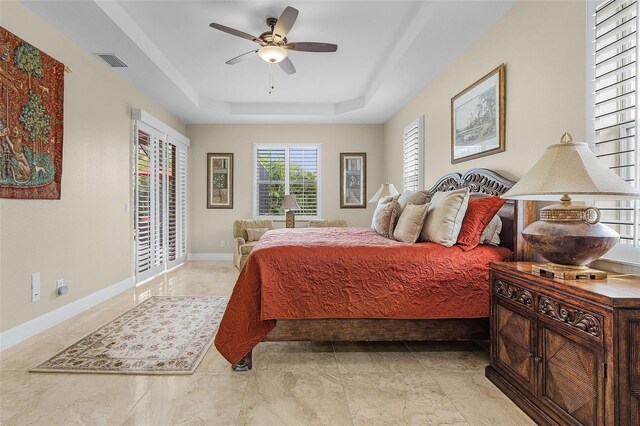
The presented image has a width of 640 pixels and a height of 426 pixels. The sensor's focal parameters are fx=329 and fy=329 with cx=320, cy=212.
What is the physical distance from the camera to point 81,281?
3.37 metres

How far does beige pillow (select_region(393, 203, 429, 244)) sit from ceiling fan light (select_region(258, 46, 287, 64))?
6.37ft

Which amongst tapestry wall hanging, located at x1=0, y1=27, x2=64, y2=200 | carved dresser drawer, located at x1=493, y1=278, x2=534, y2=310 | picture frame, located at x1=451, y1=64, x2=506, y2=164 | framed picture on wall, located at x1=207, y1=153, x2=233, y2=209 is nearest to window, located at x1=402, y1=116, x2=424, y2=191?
picture frame, located at x1=451, y1=64, x2=506, y2=164

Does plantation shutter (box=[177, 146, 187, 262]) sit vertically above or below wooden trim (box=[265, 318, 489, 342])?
above

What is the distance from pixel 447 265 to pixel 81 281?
→ 352 centimetres

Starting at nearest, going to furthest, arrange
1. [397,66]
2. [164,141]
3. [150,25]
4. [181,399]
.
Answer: [181,399]
[150,25]
[397,66]
[164,141]

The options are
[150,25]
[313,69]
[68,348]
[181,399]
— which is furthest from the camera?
[313,69]

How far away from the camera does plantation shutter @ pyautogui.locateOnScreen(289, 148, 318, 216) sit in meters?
6.46

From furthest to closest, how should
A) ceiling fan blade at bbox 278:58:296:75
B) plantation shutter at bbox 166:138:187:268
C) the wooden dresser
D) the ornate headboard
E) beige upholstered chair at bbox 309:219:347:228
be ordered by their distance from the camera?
1. beige upholstered chair at bbox 309:219:347:228
2. plantation shutter at bbox 166:138:187:268
3. ceiling fan blade at bbox 278:58:296:75
4. the ornate headboard
5. the wooden dresser

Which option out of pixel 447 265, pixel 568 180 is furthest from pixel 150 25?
pixel 568 180

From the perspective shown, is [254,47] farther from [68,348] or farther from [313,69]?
[68,348]

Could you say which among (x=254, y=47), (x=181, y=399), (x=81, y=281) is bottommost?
(x=181, y=399)

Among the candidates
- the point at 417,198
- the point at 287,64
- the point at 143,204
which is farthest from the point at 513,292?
the point at 143,204

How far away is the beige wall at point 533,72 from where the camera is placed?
2025 mm

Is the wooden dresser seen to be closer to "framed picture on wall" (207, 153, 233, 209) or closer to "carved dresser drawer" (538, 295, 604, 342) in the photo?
"carved dresser drawer" (538, 295, 604, 342)
